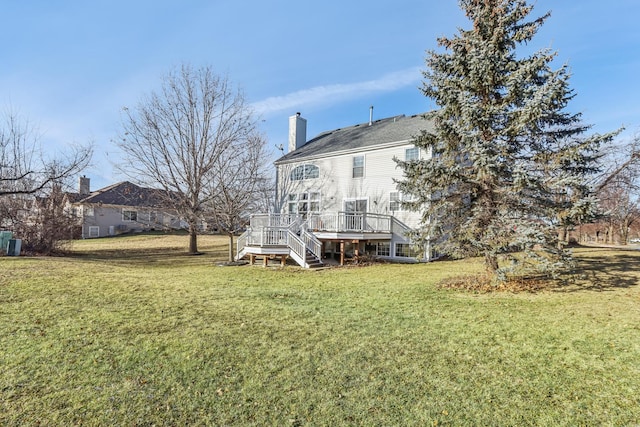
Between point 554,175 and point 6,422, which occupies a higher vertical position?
point 554,175

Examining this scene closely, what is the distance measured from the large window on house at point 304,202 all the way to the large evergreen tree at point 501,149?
9795 mm

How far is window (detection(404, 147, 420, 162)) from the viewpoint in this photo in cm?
1587

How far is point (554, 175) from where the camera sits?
8.89 metres

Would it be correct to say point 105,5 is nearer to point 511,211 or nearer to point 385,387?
point 385,387

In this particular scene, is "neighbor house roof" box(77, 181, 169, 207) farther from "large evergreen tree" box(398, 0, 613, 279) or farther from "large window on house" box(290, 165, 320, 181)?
"large evergreen tree" box(398, 0, 613, 279)

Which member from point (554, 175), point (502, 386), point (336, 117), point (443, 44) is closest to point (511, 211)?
point (554, 175)

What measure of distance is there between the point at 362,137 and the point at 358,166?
2241 mm

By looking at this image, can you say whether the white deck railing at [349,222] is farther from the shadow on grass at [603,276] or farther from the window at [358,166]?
the shadow on grass at [603,276]

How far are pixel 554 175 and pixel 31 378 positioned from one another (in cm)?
1142

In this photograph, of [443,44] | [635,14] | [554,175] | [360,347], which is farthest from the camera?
[443,44]

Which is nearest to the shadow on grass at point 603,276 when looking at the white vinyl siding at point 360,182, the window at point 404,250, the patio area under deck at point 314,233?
the window at point 404,250

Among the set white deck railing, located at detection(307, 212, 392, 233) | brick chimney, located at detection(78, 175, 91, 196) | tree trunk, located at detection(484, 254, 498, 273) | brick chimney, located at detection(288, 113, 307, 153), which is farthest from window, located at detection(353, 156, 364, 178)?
brick chimney, located at detection(78, 175, 91, 196)

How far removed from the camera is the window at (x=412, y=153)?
52.1 ft

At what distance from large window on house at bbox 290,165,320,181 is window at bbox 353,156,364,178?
8.23 ft
